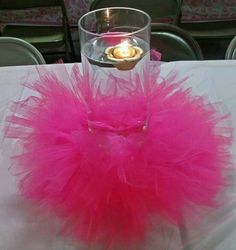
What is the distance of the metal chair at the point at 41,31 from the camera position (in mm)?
2006

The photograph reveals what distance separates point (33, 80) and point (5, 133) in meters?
0.24

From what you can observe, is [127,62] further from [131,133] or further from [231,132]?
[231,132]

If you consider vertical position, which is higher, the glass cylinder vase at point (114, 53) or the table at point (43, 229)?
the glass cylinder vase at point (114, 53)

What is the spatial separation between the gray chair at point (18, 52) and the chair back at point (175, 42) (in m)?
0.37

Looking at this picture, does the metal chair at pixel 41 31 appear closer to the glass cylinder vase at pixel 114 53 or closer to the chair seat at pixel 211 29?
the chair seat at pixel 211 29

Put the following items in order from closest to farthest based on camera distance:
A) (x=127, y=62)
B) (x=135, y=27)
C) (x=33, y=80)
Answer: (x=127, y=62)
(x=135, y=27)
(x=33, y=80)

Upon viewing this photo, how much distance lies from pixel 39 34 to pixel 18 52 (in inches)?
34.4

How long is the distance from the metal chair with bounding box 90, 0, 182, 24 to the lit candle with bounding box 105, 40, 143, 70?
1.10 m

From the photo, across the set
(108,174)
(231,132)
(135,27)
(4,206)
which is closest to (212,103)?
(231,132)

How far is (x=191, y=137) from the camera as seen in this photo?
771 mm

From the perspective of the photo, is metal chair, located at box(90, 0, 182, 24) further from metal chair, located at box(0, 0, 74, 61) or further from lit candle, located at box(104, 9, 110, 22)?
lit candle, located at box(104, 9, 110, 22)

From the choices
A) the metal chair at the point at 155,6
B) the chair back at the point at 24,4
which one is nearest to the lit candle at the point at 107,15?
the metal chair at the point at 155,6

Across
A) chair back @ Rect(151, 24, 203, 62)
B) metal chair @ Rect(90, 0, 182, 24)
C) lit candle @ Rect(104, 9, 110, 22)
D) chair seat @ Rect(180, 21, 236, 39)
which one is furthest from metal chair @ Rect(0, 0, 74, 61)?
lit candle @ Rect(104, 9, 110, 22)

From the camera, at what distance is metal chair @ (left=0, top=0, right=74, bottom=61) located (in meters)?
2.01
